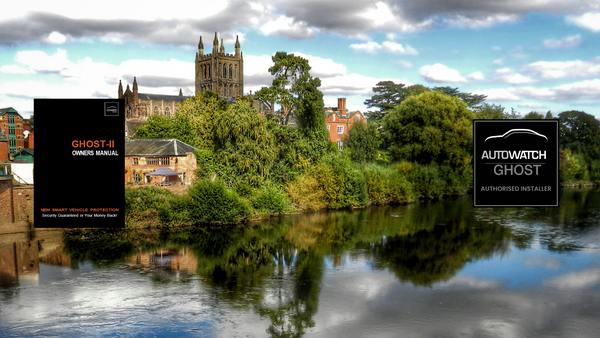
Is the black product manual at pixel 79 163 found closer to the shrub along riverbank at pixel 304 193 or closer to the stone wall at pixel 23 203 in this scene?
the shrub along riverbank at pixel 304 193

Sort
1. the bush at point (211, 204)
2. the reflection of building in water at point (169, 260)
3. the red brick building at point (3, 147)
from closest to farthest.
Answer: the reflection of building in water at point (169, 260) → the bush at point (211, 204) → the red brick building at point (3, 147)

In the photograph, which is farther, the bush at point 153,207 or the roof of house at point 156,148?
the roof of house at point 156,148

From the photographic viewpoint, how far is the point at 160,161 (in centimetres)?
4262

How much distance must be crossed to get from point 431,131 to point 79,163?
38.8 m

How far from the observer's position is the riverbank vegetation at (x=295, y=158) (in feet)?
121

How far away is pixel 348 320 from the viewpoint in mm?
17922

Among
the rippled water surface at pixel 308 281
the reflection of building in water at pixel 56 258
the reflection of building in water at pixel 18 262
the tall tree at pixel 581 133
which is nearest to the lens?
the rippled water surface at pixel 308 281

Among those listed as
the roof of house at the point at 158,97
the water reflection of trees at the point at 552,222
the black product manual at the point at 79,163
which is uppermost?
the roof of house at the point at 158,97

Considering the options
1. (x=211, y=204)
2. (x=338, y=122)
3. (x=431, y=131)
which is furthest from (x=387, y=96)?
(x=211, y=204)

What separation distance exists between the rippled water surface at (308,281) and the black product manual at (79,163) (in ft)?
9.85

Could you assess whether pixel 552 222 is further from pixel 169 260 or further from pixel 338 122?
pixel 338 122

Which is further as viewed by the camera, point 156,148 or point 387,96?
point 387,96

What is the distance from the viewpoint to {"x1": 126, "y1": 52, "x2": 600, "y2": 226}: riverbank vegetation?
36781mm

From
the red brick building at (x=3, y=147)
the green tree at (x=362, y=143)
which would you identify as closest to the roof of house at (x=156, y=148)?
the red brick building at (x=3, y=147)
